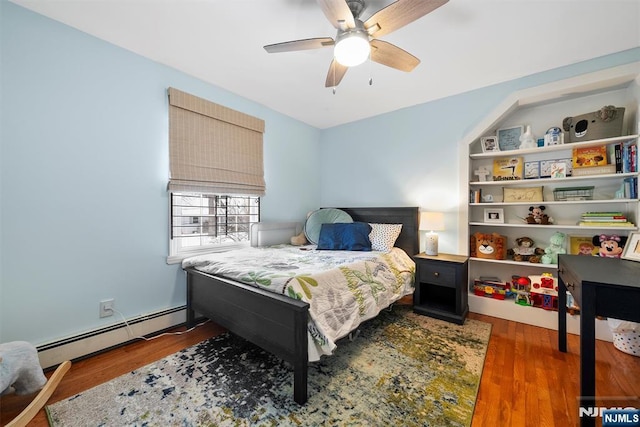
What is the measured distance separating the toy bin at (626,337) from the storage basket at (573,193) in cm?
106

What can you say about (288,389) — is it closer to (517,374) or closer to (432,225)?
(517,374)

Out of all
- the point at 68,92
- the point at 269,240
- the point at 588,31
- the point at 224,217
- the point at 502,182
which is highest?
the point at 588,31

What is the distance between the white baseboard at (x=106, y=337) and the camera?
5.75ft

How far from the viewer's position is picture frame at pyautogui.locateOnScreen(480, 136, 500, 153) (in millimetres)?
2717

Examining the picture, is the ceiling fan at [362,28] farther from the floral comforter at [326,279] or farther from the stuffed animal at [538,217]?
the stuffed animal at [538,217]

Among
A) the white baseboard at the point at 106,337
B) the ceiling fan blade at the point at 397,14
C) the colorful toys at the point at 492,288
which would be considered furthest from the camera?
the colorful toys at the point at 492,288

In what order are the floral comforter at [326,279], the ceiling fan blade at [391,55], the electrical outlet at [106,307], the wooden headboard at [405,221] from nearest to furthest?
the floral comforter at [326,279], the ceiling fan blade at [391,55], the electrical outlet at [106,307], the wooden headboard at [405,221]

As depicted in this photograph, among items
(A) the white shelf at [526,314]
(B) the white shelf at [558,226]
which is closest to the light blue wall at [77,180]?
(A) the white shelf at [526,314]

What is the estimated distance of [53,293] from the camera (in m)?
1.79

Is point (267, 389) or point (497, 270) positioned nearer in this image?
point (267, 389)

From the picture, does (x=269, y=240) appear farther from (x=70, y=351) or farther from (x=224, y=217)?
(x=70, y=351)

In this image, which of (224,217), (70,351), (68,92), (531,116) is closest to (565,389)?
(531,116)

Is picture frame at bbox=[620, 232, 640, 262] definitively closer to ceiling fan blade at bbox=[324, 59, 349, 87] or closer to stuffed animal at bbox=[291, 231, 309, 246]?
ceiling fan blade at bbox=[324, 59, 349, 87]

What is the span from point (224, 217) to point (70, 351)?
159 cm
